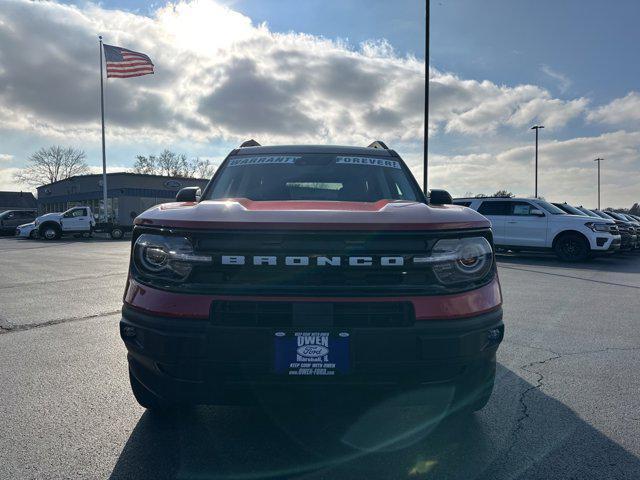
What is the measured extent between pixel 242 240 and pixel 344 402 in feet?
3.02

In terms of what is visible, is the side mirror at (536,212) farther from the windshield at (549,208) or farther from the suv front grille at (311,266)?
the suv front grille at (311,266)

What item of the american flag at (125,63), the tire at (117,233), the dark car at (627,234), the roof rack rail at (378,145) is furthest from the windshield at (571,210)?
the tire at (117,233)

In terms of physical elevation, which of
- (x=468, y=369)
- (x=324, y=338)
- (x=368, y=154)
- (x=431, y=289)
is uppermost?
(x=368, y=154)

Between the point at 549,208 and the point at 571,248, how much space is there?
1.33m

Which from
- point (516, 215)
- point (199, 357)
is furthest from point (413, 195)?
point (516, 215)

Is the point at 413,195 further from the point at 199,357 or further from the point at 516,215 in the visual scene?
the point at 516,215

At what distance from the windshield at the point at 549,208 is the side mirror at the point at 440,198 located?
1247cm

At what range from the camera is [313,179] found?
382cm

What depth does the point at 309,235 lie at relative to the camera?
2297 millimetres

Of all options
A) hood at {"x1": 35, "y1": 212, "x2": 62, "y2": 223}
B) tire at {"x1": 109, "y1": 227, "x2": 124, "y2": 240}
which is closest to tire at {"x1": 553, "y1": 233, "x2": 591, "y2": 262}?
tire at {"x1": 109, "y1": 227, "x2": 124, "y2": 240}

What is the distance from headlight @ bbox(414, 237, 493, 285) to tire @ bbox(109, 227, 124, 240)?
2915 cm

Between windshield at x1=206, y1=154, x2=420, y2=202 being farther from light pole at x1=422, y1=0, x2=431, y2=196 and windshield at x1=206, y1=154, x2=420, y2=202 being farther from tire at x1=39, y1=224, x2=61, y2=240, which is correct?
tire at x1=39, y1=224, x2=61, y2=240

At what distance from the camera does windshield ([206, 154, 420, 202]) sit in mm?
3629

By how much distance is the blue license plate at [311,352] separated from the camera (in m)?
2.21
